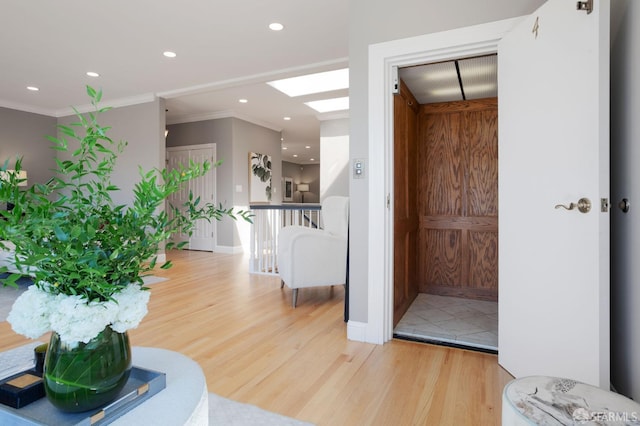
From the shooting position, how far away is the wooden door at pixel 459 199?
3.49 m

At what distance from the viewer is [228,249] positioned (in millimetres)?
6801

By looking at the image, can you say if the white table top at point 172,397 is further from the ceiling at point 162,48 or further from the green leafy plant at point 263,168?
the green leafy plant at point 263,168

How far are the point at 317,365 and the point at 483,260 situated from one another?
2.19 m

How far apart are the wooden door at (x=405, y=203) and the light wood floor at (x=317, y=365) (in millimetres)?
575

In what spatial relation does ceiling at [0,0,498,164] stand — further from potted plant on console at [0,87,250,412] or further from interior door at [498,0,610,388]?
potted plant on console at [0,87,250,412]

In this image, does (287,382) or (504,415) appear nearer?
(504,415)

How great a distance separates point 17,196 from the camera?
71 cm

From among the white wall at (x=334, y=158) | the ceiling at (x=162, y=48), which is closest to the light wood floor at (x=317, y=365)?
the ceiling at (x=162, y=48)

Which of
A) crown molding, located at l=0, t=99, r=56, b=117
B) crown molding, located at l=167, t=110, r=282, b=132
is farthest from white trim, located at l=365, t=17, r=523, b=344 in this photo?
crown molding, located at l=0, t=99, r=56, b=117

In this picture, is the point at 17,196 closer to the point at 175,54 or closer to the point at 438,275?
the point at 438,275

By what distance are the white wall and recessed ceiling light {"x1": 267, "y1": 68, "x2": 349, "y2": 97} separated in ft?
4.54

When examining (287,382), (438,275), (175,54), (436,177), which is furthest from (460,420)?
(175,54)

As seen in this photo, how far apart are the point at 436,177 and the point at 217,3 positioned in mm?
2565

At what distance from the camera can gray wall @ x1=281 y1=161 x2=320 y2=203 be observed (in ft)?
53.7
